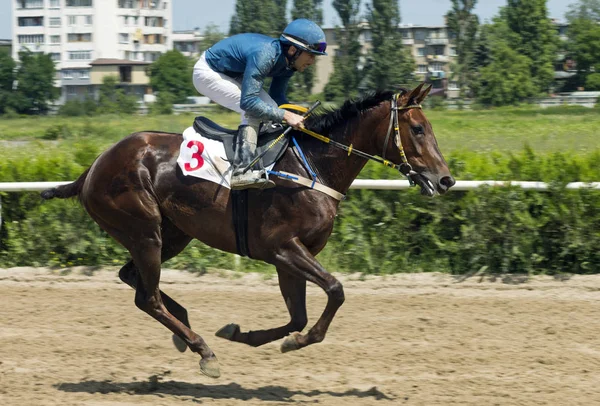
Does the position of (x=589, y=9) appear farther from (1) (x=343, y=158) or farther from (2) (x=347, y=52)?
(1) (x=343, y=158)

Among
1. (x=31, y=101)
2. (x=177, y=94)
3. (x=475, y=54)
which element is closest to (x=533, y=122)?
(x=475, y=54)

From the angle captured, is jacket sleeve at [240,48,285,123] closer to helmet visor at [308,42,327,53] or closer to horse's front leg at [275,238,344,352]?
helmet visor at [308,42,327,53]

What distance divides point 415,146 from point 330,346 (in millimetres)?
1492

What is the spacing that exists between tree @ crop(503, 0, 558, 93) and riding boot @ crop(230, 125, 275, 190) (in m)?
69.4

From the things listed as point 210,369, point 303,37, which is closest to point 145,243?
point 210,369

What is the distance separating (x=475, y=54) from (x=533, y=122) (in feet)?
108

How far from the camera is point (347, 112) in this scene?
4.95 metres

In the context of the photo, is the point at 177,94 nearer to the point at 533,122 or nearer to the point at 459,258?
the point at 533,122

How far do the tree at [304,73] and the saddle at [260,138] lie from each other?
1999 inches

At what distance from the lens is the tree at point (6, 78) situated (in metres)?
61.7

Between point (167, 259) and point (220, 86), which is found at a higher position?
point (220, 86)

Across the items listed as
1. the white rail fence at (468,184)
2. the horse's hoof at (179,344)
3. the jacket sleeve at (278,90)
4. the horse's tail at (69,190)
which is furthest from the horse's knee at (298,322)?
the white rail fence at (468,184)

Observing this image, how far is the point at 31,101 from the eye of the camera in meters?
63.2

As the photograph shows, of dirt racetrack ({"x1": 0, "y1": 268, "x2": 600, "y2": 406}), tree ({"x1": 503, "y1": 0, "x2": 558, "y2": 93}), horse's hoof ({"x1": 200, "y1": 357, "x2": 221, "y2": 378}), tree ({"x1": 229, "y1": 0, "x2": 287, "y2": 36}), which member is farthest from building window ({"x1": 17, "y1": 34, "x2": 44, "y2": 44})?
horse's hoof ({"x1": 200, "y1": 357, "x2": 221, "y2": 378})
